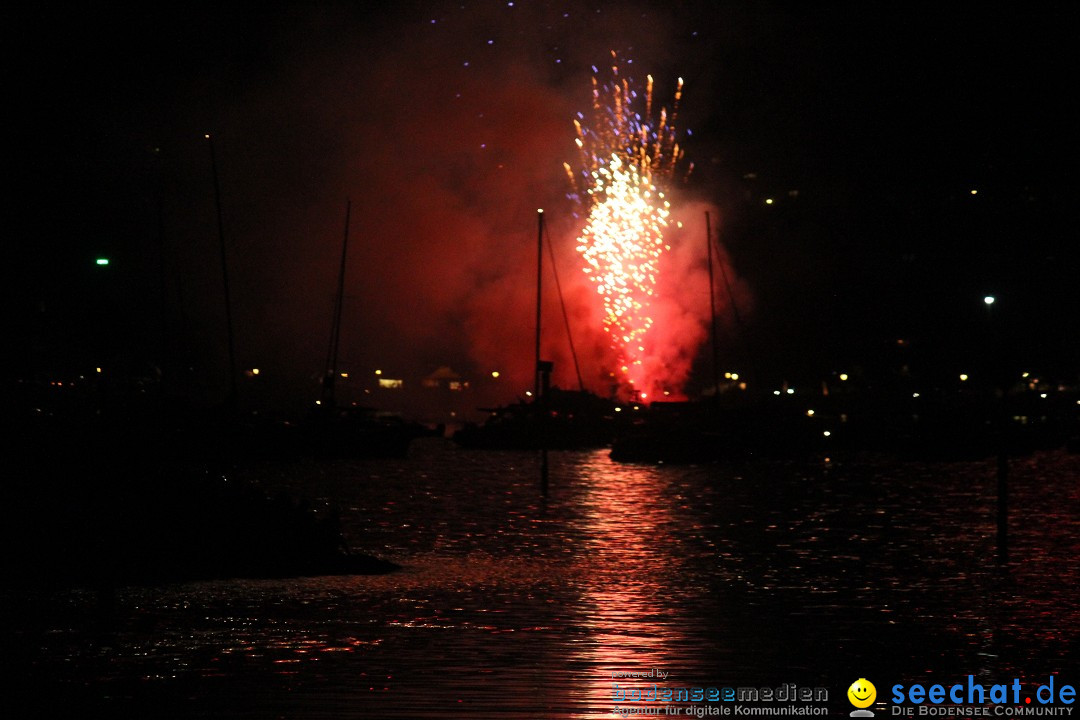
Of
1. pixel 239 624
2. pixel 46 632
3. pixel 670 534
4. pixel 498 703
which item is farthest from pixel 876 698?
pixel 670 534

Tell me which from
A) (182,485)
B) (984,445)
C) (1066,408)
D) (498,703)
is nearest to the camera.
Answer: (498,703)

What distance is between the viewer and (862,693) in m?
12.2

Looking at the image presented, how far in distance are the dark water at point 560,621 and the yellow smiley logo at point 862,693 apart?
18 centimetres

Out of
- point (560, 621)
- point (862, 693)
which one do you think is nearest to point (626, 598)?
point (560, 621)

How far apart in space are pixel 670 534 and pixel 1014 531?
7.71 metres

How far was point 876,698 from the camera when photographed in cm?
1210

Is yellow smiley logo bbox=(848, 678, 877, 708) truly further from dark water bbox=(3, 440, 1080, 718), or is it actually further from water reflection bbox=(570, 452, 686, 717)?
water reflection bbox=(570, 452, 686, 717)

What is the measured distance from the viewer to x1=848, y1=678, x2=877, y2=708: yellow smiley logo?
11.9 meters

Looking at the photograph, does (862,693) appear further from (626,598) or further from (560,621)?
(626,598)

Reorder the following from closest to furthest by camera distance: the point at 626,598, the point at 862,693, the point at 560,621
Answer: the point at 862,693 < the point at 560,621 < the point at 626,598

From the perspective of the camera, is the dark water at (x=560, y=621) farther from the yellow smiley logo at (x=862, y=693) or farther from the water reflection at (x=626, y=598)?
the yellow smiley logo at (x=862, y=693)

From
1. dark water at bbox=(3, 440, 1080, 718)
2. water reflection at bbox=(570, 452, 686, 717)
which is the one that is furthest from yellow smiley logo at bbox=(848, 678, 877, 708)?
water reflection at bbox=(570, 452, 686, 717)

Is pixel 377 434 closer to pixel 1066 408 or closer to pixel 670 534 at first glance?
pixel 670 534

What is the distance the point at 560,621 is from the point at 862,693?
5050 mm
